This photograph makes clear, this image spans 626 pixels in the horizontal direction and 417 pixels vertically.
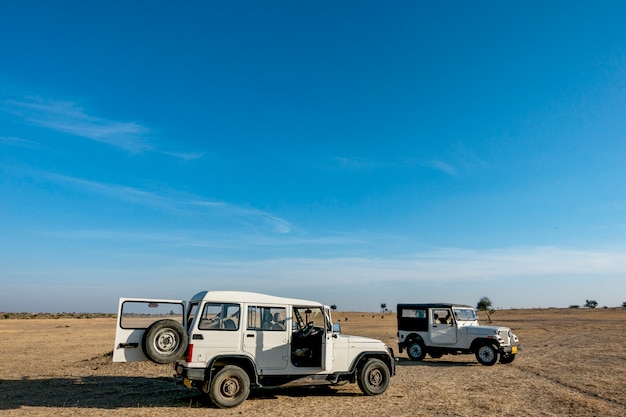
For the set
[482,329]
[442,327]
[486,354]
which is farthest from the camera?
[442,327]

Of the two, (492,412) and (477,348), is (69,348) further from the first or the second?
(492,412)

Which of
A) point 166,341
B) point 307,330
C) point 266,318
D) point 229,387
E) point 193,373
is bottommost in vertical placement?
point 229,387

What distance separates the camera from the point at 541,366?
16797 mm

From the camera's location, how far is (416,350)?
19922 mm

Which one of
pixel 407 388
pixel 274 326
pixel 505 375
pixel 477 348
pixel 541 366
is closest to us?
pixel 274 326

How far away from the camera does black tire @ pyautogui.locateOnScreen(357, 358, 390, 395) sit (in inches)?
453

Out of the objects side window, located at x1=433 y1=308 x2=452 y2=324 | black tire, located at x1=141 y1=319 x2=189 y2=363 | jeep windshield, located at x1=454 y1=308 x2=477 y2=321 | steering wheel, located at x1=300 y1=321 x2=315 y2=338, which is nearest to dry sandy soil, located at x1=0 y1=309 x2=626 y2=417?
black tire, located at x1=141 y1=319 x2=189 y2=363

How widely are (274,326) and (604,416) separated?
7.09 metres

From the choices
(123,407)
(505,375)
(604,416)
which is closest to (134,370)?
(123,407)

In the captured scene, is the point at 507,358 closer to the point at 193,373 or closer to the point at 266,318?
the point at 266,318

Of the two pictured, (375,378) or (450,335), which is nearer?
(375,378)

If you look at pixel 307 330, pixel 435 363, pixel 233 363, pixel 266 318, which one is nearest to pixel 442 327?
pixel 435 363

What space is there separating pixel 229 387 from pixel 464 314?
12.6m

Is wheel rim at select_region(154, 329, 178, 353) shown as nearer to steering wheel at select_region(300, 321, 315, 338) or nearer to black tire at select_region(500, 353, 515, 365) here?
steering wheel at select_region(300, 321, 315, 338)
